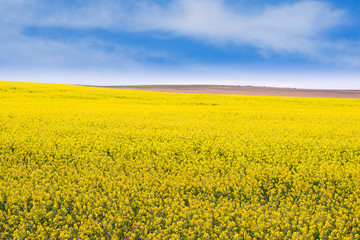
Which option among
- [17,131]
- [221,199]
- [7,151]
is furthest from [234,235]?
[17,131]

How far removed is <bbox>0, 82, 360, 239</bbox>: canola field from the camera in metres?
4.00

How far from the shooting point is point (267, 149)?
7879 mm

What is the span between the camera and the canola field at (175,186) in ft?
13.1

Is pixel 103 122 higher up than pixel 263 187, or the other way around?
pixel 103 122

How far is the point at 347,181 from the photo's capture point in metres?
5.72

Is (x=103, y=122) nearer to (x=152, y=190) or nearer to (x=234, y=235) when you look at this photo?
(x=152, y=190)

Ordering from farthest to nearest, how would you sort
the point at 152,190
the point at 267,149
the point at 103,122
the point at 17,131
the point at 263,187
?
the point at 103,122 < the point at 17,131 < the point at 267,149 < the point at 263,187 < the point at 152,190

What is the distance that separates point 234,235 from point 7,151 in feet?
23.1

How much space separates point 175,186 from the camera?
5.32 meters

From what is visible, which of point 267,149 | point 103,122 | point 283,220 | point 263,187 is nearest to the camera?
point 283,220

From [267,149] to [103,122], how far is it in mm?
7749

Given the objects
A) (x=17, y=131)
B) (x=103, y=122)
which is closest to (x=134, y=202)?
(x=17, y=131)

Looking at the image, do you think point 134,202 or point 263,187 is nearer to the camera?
point 134,202

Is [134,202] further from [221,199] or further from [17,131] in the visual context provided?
[17,131]
